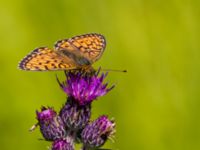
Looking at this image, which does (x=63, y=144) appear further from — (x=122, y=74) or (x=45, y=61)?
(x=122, y=74)

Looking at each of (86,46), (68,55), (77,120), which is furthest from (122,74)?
(77,120)

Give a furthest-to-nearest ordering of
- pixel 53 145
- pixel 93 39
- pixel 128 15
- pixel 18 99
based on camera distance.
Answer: pixel 128 15 < pixel 18 99 < pixel 93 39 < pixel 53 145

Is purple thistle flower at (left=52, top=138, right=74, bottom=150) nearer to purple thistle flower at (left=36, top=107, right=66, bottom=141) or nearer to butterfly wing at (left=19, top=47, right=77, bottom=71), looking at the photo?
purple thistle flower at (left=36, top=107, right=66, bottom=141)

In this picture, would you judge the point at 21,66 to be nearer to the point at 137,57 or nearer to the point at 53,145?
the point at 53,145

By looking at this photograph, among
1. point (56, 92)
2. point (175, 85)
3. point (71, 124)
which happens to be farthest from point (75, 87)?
point (175, 85)

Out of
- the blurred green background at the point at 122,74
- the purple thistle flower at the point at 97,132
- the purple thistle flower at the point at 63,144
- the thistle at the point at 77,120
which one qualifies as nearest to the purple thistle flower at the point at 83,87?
the thistle at the point at 77,120

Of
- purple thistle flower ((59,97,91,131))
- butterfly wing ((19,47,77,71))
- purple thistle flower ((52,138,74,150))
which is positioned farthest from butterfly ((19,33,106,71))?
purple thistle flower ((52,138,74,150))

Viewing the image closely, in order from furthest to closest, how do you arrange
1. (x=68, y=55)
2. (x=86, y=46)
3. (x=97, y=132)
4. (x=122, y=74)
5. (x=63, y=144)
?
(x=122, y=74)
(x=86, y=46)
(x=68, y=55)
(x=97, y=132)
(x=63, y=144)
